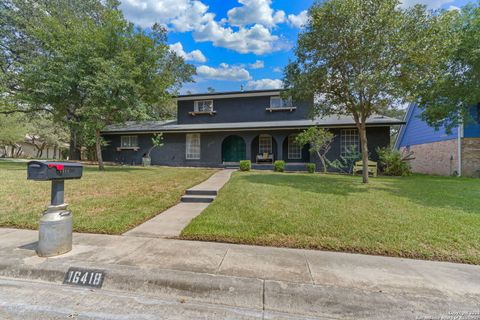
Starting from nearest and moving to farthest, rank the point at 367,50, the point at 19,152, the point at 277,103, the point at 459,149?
the point at 367,50 → the point at 459,149 → the point at 277,103 → the point at 19,152

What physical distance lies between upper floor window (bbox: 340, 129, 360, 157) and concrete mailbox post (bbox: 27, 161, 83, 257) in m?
13.9

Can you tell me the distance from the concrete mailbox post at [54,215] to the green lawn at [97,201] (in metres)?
1.02

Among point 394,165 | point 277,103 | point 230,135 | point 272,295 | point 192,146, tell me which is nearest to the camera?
point 272,295

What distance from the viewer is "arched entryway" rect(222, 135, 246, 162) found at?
1652 centimetres

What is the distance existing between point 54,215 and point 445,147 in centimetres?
2067

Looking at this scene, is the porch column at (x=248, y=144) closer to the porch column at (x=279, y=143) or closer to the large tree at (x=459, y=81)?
the porch column at (x=279, y=143)

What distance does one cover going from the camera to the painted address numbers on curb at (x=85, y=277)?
2.73 metres

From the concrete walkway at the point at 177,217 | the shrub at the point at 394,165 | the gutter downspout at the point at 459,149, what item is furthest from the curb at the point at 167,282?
the gutter downspout at the point at 459,149

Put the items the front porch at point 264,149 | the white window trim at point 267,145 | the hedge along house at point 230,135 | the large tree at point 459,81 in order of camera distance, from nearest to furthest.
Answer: the large tree at point 459,81 → the hedge along house at point 230,135 → the front porch at point 264,149 → the white window trim at point 267,145

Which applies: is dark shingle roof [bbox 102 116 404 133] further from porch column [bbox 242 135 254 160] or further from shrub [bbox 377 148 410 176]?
shrub [bbox 377 148 410 176]

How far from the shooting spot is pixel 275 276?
2.68m

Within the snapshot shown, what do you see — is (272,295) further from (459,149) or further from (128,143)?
(128,143)

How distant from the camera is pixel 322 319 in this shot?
221 centimetres

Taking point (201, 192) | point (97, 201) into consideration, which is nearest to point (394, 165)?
point (201, 192)
